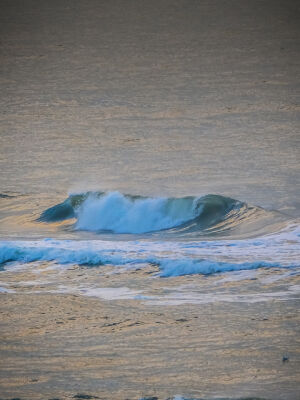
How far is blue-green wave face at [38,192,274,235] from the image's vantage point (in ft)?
53.6

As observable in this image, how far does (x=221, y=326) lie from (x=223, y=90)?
2915 centimetres

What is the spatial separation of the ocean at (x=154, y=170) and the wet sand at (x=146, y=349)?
9.6 inches

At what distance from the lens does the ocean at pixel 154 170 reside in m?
11.8

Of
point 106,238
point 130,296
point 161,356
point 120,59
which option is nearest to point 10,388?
point 161,356

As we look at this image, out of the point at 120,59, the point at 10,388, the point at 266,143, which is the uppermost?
the point at 120,59

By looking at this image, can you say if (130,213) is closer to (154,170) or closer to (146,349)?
(154,170)

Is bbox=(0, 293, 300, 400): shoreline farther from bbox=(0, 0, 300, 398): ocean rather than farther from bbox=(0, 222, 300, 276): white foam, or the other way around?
bbox=(0, 222, 300, 276): white foam

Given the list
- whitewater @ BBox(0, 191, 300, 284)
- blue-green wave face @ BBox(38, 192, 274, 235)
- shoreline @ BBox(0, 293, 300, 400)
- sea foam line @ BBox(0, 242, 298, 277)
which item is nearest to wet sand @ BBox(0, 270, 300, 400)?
shoreline @ BBox(0, 293, 300, 400)

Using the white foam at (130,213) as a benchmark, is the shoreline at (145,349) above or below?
below

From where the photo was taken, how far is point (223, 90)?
37719 mm

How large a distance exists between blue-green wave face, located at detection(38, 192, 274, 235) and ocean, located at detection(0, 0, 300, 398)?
4 centimetres

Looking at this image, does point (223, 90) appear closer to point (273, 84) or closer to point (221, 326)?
point (273, 84)

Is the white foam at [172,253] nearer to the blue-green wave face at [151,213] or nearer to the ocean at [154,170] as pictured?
the ocean at [154,170]

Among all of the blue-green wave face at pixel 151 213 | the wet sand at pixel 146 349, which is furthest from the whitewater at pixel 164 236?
the wet sand at pixel 146 349
